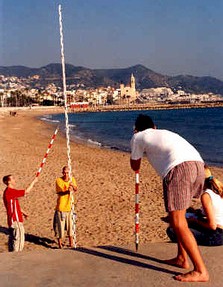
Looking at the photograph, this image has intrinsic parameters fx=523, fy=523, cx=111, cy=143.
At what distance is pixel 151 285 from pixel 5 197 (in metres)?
2.86

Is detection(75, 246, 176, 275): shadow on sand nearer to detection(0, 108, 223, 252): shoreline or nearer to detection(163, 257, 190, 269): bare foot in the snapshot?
detection(163, 257, 190, 269): bare foot

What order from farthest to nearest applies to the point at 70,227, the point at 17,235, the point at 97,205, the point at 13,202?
the point at 97,205, the point at 70,227, the point at 17,235, the point at 13,202

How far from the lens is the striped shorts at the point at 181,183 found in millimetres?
4605

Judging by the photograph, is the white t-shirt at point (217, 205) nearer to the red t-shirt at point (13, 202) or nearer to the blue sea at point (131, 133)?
the red t-shirt at point (13, 202)

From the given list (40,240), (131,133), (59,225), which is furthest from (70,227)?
(131,133)

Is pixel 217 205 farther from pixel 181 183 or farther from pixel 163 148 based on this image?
pixel 163 148

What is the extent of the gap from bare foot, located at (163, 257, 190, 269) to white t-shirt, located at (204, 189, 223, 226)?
72 centimetres

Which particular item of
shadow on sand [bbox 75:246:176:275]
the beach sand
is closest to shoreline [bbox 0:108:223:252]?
the beach sand

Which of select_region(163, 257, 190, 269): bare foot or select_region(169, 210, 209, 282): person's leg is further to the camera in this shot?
select_region(163, 257, 190, 269): bare foot

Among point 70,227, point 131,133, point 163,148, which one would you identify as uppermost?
point 163,148

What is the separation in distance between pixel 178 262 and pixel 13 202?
8.66ft

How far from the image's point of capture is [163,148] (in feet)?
15.2

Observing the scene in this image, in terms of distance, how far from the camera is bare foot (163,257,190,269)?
5180mm

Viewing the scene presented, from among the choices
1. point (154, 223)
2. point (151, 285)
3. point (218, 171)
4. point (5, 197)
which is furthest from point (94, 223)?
point (218, 171)
